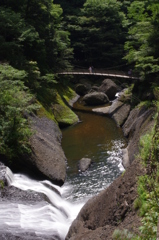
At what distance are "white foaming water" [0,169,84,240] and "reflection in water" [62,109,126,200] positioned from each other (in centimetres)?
95

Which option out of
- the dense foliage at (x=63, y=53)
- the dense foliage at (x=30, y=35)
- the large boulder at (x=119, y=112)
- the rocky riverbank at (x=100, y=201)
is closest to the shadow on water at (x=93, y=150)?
the large boulder at (x=119, y=112)

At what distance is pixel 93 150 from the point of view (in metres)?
17.2

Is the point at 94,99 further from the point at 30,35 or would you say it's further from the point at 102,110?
the point at 30,35

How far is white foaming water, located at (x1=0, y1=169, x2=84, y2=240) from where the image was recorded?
29.9ft

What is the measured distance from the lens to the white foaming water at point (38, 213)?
9102 millimetres

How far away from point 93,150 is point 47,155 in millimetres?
3883

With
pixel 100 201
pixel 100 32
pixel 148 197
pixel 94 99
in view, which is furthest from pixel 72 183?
pixel 100 32

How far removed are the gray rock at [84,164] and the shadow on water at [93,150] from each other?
0.23 m

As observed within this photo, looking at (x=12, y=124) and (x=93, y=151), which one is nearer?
(x=12, y=124)

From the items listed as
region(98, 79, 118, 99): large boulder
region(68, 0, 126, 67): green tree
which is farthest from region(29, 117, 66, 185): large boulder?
region(68, 0, 126, 67): green tree

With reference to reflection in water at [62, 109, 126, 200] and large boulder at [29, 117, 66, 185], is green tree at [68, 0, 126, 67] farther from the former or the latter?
large boulder at [29, 117, 66, 185]

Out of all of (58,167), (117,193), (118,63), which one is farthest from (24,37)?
(118,63)

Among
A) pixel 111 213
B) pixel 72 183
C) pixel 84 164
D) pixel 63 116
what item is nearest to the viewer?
pixel 111 213

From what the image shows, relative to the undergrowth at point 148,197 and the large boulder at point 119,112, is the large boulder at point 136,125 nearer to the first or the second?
the large boulder at point 119,112
